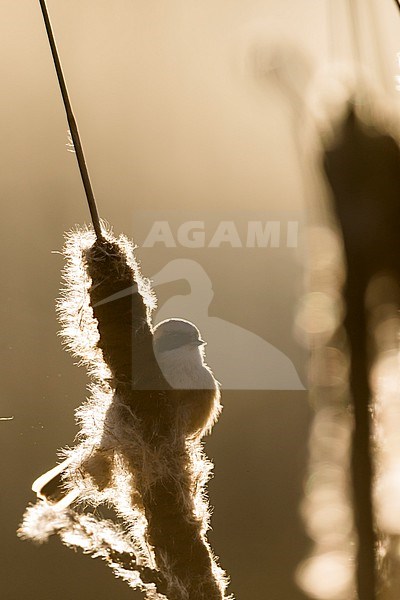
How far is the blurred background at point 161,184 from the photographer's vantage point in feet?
1.73

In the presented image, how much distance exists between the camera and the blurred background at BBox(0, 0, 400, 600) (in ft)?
1.73

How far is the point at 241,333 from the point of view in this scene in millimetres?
557

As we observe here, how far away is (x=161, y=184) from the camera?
1.90 ft

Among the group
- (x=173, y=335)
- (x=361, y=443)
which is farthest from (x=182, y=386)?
(x=361, y=443)

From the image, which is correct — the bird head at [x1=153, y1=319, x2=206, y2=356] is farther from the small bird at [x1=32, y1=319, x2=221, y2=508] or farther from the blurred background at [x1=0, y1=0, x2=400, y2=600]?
the blurred background at [x1=0, y1=0, x2=400, y2=600]

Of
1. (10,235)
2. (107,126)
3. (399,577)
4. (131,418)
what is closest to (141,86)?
(107,126)

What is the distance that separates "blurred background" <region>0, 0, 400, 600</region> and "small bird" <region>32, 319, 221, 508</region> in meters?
0.10

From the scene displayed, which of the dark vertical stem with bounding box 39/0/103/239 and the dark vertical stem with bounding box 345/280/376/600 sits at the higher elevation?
the dark vertical stem with bounding box 39/0/103/239

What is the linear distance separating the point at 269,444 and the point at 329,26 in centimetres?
40

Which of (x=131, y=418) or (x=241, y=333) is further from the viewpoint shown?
(x=241, y=333)

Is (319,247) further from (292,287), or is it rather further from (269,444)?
(269,444)

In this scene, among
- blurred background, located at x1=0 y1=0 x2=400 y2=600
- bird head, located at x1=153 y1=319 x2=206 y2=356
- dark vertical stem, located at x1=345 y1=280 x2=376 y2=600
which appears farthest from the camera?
blurred background, located at x1=0 y1=0 x2=400 y2=600

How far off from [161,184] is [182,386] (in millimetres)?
234

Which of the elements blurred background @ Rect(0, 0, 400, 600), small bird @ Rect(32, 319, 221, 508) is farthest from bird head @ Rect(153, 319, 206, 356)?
blurred background @ Rect(0, 0, 400, 600)
